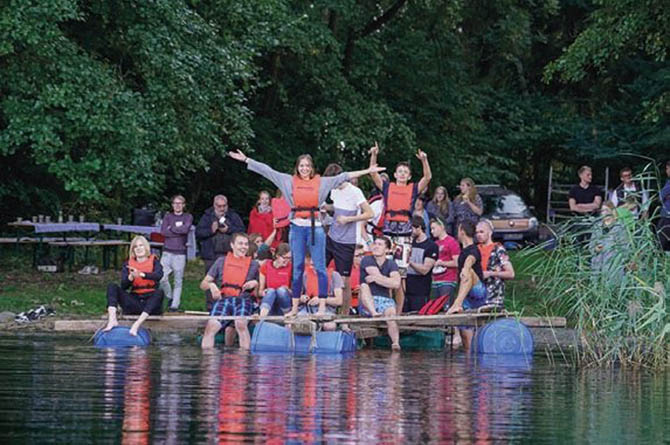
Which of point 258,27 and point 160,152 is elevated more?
point 258,27

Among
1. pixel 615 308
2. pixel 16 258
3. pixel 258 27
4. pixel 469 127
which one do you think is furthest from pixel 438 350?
pixel 469 127

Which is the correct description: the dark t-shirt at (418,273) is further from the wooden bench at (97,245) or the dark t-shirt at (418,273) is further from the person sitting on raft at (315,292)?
the wooden bench at (97,245)

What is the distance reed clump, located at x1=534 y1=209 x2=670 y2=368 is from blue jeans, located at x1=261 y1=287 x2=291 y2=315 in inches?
139

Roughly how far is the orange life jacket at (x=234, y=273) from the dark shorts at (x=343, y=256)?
1030 mm

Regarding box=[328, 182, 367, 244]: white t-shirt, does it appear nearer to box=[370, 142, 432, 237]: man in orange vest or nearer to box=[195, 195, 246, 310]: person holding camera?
box=[370, 142, 432, 237]: man in orange vest

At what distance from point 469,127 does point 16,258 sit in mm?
15320

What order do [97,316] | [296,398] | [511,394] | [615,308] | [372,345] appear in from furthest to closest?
[97,316]
[372,345]
[615,308]
[511,394]
[296,398]

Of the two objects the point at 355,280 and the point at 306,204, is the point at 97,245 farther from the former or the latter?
the point at 306,204

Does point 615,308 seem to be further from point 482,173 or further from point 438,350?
point 482,173

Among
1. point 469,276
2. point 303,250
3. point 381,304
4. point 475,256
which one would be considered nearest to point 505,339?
point 469,276

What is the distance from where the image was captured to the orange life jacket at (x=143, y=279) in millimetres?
21156

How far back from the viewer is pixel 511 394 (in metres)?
15.2

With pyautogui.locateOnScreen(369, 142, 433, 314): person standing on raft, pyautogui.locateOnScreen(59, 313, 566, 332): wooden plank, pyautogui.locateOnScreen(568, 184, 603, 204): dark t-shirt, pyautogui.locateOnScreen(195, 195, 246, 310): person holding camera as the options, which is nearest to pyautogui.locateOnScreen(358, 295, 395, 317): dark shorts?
pyautogui.locateOnScreen(59, 313, 566, 332): wooden plank

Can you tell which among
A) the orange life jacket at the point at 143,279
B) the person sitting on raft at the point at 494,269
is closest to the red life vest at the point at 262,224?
the orange life jacket at the point at 143,279
